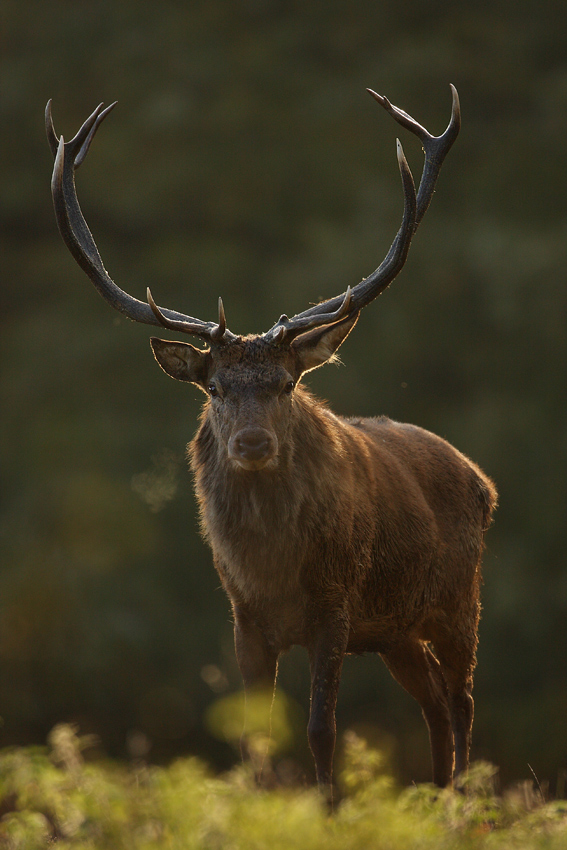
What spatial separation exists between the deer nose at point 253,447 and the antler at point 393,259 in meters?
0.70

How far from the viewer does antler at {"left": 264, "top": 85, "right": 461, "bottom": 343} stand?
219 inches

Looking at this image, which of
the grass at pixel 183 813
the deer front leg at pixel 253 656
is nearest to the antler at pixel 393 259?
the deer front leg at pixel 253 656

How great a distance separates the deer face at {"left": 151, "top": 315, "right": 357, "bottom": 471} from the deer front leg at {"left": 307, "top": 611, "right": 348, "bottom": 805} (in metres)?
0.83

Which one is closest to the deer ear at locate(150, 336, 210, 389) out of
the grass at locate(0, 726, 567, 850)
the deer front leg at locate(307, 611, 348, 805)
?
the deer front leg at locate(307, 611, 348, 805)

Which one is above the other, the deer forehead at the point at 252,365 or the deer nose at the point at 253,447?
the deer forehead at the point at 252,365

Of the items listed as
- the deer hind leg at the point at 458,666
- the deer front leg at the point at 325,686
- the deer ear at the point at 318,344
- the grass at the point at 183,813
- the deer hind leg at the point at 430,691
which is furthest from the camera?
the deer hind leg at the point at 430,691

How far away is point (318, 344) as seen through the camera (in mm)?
5684

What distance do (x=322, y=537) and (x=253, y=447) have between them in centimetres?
70

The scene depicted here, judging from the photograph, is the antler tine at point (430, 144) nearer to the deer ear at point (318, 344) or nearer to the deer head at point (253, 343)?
the deer head at point (253, 343)

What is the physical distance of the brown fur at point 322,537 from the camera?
524 centimetres

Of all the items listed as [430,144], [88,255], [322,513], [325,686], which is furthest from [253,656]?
[430,144]

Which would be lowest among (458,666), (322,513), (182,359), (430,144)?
(458,666)

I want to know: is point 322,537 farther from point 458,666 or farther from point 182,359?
point 458,666

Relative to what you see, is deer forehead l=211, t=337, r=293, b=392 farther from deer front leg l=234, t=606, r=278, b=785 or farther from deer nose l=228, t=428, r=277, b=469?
deer front leg l=234, t=606, r=278, b=785
